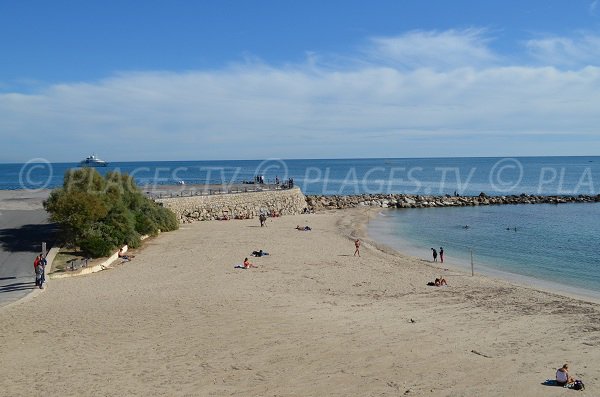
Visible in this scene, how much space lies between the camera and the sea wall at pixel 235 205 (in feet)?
125

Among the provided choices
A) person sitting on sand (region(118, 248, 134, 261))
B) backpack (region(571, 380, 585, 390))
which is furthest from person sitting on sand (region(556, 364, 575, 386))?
person sitting on sand (region(118, 248, 134, 261))

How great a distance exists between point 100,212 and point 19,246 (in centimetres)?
370

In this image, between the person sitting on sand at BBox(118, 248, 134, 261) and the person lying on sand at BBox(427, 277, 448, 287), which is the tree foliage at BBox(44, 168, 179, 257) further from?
the person lying on sand at BBox(427, 277, 448, 287)

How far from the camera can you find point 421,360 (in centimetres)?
1212

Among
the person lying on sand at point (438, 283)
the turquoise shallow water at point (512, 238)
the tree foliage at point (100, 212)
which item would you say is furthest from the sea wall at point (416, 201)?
the person lying on sand at point (438, 283)

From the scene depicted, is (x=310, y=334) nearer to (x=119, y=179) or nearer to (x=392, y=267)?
(x=392, y=267)

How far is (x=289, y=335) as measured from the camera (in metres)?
13.7

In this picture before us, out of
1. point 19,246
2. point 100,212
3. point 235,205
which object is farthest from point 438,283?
point 235,205

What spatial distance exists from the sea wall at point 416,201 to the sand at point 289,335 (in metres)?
32.3

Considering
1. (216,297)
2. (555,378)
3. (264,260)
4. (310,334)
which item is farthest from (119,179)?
(555,378)

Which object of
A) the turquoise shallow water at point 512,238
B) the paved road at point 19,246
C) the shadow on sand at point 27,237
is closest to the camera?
the paved road at point 19,246

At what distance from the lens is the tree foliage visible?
2427 cm

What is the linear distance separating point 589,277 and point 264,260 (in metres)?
14.1

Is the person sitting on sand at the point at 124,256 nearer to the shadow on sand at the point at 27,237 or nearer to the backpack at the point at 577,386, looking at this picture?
the shadow on sand at the point at 27,237
